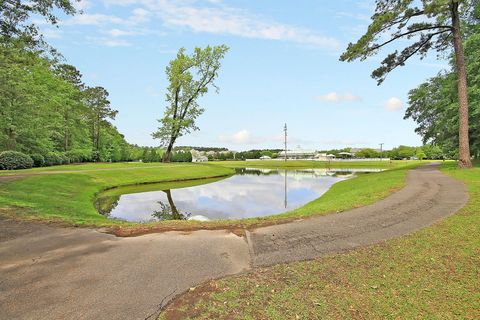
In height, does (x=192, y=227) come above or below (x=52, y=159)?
below

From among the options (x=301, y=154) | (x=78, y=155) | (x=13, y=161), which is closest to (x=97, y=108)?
(x=78, y=155)

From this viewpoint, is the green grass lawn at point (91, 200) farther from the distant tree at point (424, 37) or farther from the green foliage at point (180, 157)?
the green foliage at point (180, 157)

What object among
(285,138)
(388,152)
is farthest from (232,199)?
(388,152)

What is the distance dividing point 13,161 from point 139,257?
2781 cm

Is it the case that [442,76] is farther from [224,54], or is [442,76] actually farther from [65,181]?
[65,181]

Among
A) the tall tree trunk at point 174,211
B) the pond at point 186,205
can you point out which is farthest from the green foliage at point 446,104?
the tall tree trunk at point 174,211

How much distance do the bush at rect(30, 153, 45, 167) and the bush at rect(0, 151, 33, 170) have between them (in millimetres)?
3546

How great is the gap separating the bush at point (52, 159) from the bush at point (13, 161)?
6.66m

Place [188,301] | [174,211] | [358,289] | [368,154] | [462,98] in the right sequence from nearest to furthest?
[188,301]
[358,289]
[174,211]
[462,98]
[368,154]

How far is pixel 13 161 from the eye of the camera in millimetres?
26312

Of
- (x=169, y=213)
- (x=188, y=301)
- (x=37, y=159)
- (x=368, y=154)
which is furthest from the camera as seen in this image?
(x=368, y=154)

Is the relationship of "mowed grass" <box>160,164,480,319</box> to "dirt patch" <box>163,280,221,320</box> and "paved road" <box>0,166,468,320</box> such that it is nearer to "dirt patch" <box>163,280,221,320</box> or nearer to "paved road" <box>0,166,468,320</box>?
"dirt patch" <box>163,280,221,320</box>

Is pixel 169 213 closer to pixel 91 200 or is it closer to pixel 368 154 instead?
pixel 91 200

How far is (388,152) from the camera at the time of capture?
128 metres
